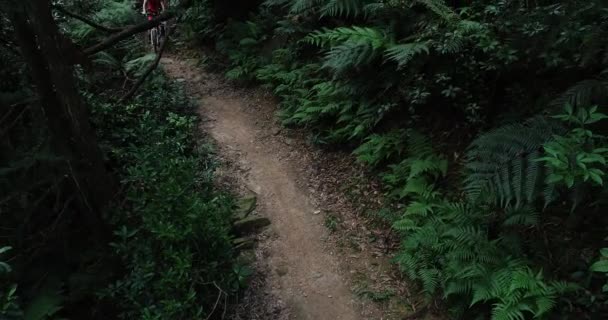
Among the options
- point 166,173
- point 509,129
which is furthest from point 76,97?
point 509,129

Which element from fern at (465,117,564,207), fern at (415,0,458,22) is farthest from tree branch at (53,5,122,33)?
fern at (465,117,564,207)

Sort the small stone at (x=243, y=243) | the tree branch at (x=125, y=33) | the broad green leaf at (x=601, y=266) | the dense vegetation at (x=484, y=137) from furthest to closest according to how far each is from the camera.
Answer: the tree branch at (x=125, y=33) → the small stone at (x=243, y=243) → the dense vegetation at (x=484, y=137) → the broad green leaf at (x=601, y=266)

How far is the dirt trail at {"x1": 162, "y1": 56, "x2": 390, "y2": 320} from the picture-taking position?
5.15 meters

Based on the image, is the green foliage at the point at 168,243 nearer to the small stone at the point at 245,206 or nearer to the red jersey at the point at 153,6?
the small stone at the point at 245,206

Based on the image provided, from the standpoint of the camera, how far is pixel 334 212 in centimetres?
623

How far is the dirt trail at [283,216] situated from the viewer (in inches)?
203

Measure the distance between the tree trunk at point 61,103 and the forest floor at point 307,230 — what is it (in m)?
2.15

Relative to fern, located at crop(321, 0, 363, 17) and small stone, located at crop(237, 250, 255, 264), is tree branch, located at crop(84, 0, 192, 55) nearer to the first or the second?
fern, located at crop(321, 0, 363, 17)

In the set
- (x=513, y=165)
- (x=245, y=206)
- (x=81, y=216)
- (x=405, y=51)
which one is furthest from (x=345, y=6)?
(x=81, y=216)

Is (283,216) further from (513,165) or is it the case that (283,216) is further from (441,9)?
(441,9)

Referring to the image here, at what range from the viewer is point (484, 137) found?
4785 mm

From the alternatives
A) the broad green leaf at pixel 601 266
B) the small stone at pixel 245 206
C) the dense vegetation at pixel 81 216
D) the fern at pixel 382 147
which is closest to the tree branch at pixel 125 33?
the dense vegetation at pixel 81 216

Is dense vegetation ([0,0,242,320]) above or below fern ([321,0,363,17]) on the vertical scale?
below

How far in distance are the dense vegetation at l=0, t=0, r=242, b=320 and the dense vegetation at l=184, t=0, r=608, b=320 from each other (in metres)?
2.39
